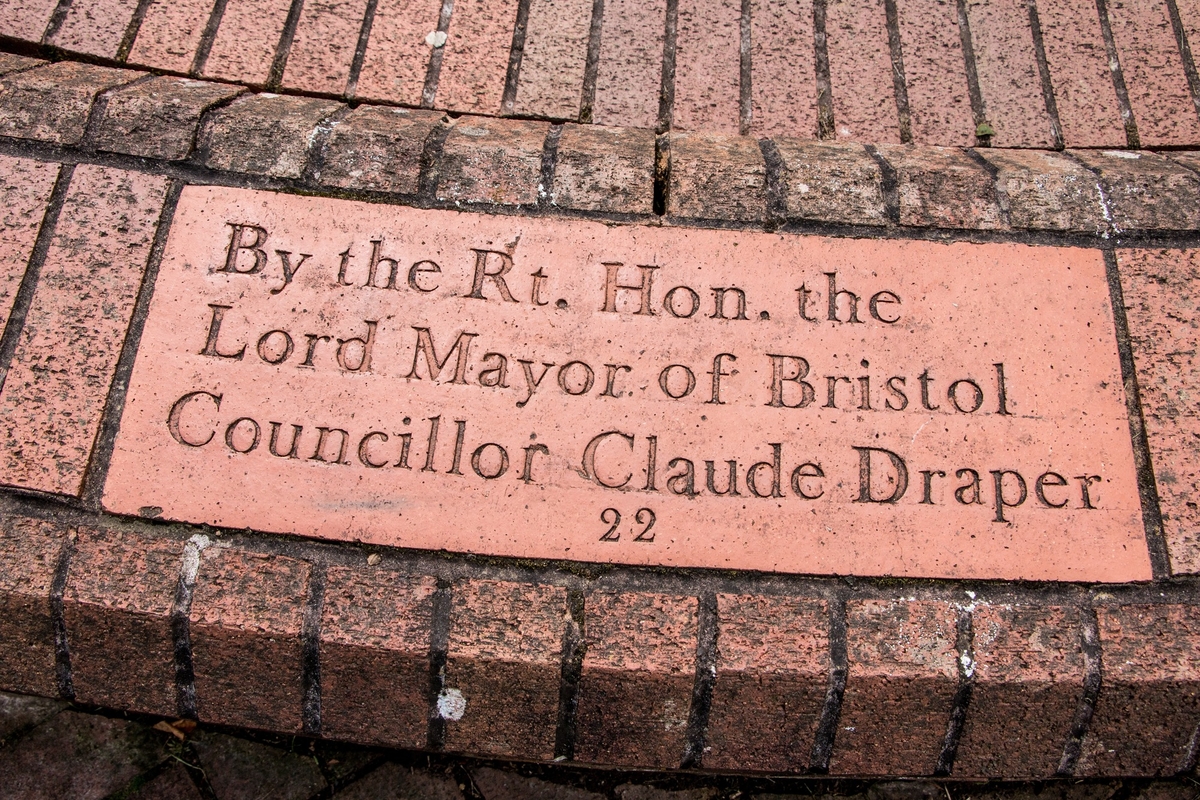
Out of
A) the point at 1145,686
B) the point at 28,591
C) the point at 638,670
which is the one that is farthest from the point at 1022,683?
the point at 28,591

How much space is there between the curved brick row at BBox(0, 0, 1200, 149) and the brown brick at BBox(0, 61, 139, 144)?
223 mm

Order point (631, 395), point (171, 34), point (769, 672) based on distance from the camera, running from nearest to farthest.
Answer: point (769, 672), point (631, 395), point (171, 34)

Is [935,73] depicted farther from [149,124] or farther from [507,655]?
[149,124]

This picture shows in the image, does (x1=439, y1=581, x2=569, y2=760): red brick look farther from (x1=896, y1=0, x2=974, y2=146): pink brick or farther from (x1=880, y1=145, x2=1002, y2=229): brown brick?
(x1=896, y1=0, x2=974, y2=146): pink brick

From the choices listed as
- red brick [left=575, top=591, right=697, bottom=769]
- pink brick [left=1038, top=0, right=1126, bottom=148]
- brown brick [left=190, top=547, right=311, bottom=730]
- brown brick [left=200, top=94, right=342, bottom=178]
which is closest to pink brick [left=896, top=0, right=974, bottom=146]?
pink brick [left=1038, top=0, right=1126, bottom=148]

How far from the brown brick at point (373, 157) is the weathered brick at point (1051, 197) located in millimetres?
1279

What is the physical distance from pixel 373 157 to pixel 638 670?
120cm

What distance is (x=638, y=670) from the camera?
5.19 ft

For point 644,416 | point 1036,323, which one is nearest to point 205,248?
→ point 644,416

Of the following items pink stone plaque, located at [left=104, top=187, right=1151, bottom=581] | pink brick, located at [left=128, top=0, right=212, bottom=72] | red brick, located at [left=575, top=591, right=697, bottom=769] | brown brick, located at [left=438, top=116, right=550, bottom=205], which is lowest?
red brick, located at [left=575, top=591, right=697, bottom=769]

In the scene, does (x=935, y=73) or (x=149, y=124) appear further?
(x=935, y=73)

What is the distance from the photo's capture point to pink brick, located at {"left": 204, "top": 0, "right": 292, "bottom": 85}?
83.3 inches

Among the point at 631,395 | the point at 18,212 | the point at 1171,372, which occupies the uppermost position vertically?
the point at 18,212

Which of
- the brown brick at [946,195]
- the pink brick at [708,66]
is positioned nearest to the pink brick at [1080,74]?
the brown brick at [946,195]
